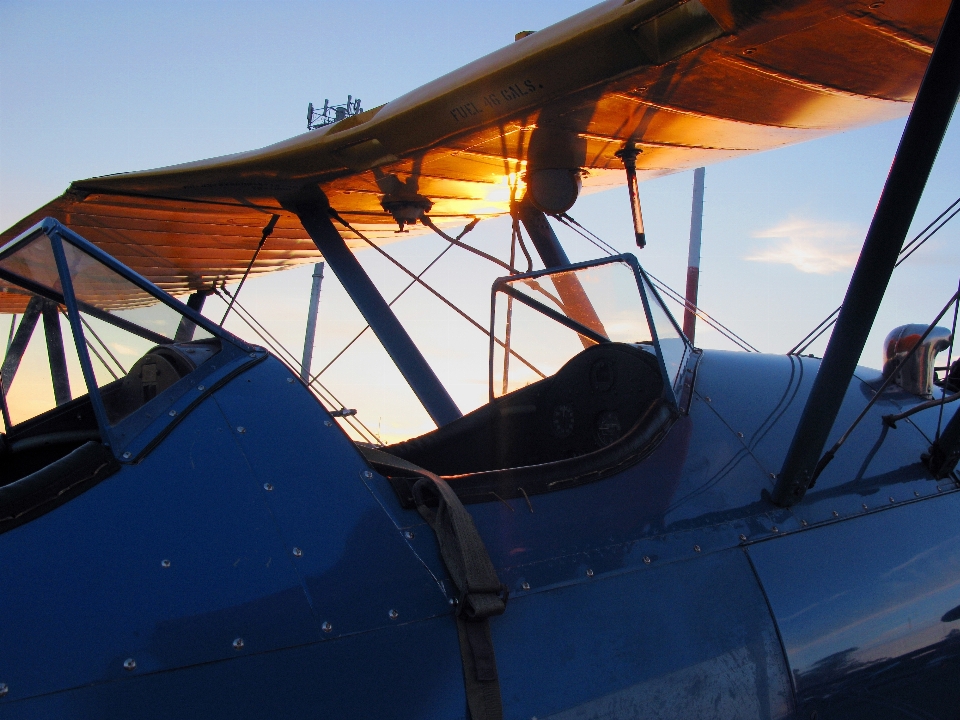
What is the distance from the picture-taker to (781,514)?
2.83 m

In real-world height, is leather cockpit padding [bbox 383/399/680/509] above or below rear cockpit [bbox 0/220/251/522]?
below

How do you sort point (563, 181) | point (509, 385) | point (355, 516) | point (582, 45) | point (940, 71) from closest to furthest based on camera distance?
point (355, 516) < point (940, 71) < point (509, 385) < point (582, 45) < point (563, 181)

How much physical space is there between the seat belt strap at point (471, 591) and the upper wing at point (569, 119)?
11.2ft

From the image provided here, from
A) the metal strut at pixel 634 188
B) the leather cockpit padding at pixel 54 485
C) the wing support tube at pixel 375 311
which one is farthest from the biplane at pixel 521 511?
the wing support tube at pixel 375 311

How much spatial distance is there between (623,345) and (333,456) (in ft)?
5.12

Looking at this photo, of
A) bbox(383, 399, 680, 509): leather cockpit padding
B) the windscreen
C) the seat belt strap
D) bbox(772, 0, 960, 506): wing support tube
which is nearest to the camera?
the seat belt strap

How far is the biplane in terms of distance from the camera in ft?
5.57

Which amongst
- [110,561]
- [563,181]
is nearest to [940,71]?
[110,561]

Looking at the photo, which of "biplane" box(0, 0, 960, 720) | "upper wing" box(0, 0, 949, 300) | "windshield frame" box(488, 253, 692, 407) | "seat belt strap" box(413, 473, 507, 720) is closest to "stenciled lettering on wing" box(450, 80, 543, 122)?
"upper wing" box(0, 0, 949, 300)

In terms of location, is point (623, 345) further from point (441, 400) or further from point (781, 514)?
point (441, 400)

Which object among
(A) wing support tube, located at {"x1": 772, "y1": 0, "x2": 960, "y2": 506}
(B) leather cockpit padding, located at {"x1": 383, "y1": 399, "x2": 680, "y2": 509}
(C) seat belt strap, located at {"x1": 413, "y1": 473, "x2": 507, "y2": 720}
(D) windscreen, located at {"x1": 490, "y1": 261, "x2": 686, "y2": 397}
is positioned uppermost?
(D) windscreen, located at {"x1": 490, "y1": 261, "x2": 686, "y2": 397}

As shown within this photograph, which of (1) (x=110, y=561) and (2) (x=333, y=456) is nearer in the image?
(1) (x=110, y=561)

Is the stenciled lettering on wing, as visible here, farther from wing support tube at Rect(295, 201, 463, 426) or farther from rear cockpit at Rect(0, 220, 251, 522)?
rear cockpit at Rect(0, 220, 251, 522)

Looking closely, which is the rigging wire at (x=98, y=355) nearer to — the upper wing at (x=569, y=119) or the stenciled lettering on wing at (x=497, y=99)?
the upper wing at (x=569, y=119)
